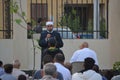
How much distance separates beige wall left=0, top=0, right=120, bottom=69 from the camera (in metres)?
18.0

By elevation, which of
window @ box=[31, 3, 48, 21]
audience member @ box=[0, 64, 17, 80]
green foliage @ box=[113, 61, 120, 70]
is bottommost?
green foliage @ box=[113, 61, 120, 70]

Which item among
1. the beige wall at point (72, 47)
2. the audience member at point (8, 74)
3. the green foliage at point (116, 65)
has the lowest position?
the green foliage at point (116, 65)

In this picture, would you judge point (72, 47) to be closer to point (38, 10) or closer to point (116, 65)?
point (116, 65)

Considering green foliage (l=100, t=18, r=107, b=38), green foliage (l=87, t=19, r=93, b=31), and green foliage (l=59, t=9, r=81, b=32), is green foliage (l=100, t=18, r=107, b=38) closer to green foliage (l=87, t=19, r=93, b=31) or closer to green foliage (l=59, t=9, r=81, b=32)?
green foliage (l=87, t=19, r=93, b=31)

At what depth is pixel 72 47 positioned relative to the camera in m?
18.1

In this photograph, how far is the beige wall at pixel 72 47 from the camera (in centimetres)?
1800

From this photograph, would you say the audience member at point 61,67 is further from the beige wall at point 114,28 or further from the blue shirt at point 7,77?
the beige wall at point 114,28

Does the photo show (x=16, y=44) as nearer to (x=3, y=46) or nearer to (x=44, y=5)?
(x=3, y=46)

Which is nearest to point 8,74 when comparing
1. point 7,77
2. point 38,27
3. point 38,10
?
point 7,77

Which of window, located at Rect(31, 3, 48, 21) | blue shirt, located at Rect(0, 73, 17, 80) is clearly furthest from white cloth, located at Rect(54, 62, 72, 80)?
window, located at Rect(31, 3, 48, 21)

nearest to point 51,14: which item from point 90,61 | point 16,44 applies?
point 16,44

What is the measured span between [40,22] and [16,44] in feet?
3.42

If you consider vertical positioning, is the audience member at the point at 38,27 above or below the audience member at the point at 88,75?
above

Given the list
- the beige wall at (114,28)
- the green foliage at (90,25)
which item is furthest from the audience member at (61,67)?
the green foliage at (90,25)
